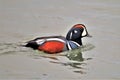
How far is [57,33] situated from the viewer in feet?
41.7

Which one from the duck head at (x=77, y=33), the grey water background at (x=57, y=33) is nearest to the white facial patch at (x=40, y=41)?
the grey water background at (x=57, y=33)

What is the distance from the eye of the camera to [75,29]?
1154 centimetres

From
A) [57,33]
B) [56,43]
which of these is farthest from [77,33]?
[57,33]

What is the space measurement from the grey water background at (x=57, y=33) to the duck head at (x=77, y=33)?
32cm

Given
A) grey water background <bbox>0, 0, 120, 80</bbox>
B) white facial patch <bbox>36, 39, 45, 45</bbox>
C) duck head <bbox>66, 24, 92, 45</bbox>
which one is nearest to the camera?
grey water background <bbox>0, 0, 120, 80</bbox>

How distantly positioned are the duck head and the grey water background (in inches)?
12.7

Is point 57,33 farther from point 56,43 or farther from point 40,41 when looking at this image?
point 40,41

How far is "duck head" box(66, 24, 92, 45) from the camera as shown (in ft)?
37.8

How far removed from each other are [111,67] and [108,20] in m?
3.41

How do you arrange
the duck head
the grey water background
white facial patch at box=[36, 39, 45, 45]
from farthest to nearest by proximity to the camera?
the duck head → white facial patch at box=[36, 39, 45, 45] → the grey water background

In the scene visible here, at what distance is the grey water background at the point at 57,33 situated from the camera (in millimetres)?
9945

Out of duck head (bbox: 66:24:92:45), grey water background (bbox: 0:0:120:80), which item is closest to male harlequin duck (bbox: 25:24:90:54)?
duck head (bbox: 66:24:92:45)

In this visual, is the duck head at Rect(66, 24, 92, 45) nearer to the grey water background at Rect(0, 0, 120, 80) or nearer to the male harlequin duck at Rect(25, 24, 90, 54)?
the male harlequin duck at Rect(25, 24, 90, 54)

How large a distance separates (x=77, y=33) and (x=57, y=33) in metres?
1.21
